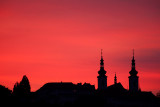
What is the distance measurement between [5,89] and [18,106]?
23.7 metres

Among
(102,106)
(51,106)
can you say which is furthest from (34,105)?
(102,106)

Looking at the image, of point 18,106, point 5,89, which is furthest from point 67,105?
point 5,89

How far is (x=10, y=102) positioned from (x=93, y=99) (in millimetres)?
23468

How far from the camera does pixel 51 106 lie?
14538cm

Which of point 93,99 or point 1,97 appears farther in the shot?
point 93,99

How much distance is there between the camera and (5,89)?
546 ft

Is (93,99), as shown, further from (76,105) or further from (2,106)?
(2,106)

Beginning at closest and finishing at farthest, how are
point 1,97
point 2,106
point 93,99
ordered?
point 2,106 < point 1,97 < point 93,99

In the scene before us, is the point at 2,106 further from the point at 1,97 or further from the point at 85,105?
the point at 85,105

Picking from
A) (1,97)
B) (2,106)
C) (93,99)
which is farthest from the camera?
(93,99)

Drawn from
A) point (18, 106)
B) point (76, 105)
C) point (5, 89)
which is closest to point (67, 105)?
point (76, 105)

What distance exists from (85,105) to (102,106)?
25.3 ft

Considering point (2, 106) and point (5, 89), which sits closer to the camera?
point (2, 106)

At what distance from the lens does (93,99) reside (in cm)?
16225
